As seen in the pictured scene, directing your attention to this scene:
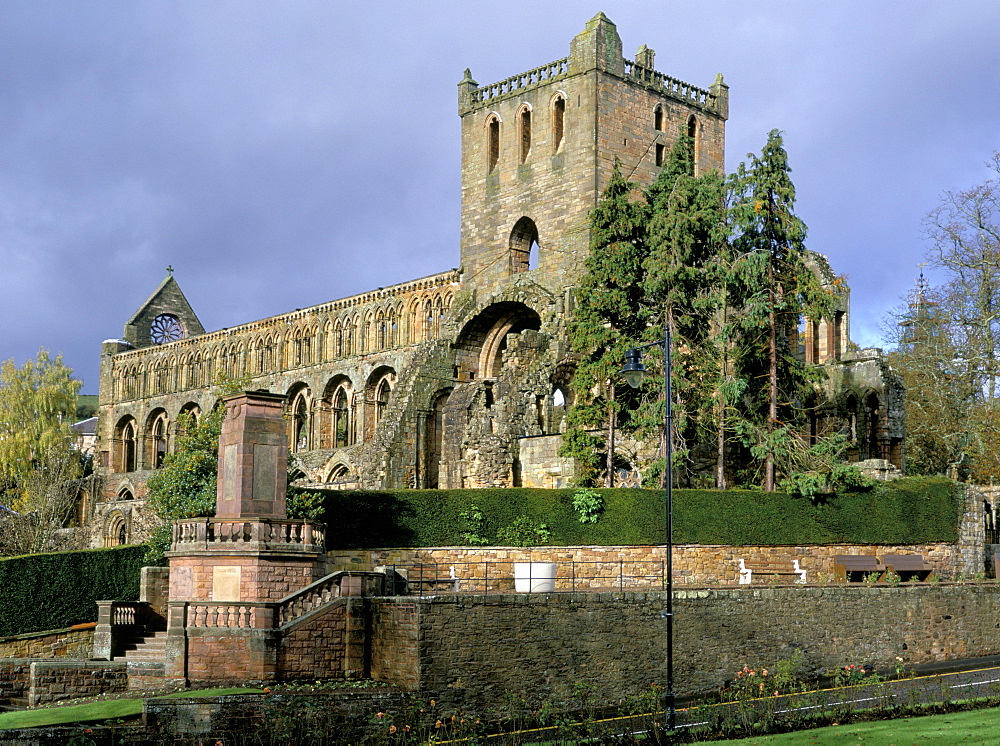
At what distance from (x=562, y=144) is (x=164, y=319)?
42090 mm

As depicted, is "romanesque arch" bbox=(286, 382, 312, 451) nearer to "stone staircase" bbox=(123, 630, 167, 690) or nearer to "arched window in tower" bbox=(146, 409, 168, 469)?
"arched window in tower" bbox=(146, 409, 168, 469)

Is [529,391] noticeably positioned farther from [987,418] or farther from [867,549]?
[987,418]

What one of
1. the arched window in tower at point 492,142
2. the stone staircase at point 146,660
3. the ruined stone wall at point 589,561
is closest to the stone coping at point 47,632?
the stone staircase at point 146,660

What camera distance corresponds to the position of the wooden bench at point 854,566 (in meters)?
33.1

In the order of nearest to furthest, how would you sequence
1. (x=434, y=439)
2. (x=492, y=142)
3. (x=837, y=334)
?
(x=434, y=439), (x=492, y=142), (x=837, y=334)

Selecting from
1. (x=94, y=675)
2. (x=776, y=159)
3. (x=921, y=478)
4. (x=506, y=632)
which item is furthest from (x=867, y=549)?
(x=94, y=675)

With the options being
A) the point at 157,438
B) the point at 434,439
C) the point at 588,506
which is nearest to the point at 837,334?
the point at 434,439

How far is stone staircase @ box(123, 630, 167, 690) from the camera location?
78.7ft

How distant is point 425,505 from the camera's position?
32156 millimetres

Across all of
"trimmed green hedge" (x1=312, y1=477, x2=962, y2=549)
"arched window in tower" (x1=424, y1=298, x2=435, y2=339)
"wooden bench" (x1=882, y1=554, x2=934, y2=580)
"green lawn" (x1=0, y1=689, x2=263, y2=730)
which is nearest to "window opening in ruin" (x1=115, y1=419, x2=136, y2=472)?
"arched window in tower" (x1=424, y1=298, x2=435, y2=339)

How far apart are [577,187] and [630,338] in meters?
7.54

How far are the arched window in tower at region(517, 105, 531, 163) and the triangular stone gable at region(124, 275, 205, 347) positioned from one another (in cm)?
Answer: 3800

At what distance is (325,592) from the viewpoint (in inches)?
928

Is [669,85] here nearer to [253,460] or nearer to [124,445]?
[253,460]
